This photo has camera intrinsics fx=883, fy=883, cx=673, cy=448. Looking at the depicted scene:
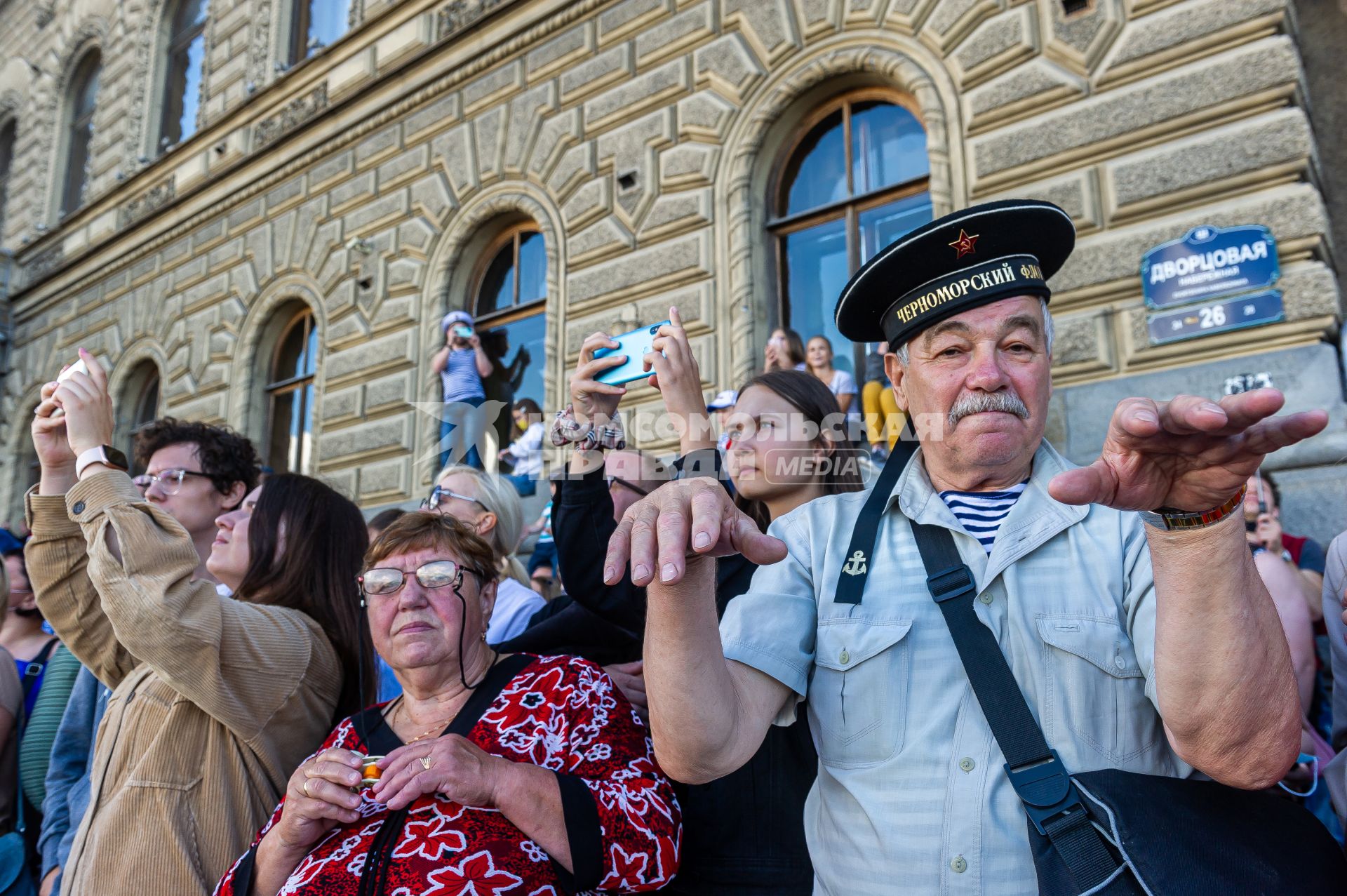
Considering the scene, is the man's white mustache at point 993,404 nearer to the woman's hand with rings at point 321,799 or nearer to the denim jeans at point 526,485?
the woman's hand with rings at point 321,799

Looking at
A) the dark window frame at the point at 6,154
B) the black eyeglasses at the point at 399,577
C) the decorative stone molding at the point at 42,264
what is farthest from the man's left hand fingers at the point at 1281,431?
the dark window frame at the point at 6,154

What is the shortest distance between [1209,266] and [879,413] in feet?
6.33

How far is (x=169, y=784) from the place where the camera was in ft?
7.30

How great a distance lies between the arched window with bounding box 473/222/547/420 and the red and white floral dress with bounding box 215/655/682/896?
6325 mm

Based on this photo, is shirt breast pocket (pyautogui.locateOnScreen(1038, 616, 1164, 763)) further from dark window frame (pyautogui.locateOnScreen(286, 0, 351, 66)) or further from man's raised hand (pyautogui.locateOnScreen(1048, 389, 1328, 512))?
dark window frame (pyautogui.locateOnScreen(286, 0, 351, 66))

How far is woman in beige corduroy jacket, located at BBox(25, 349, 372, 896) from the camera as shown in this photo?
214 centimetres

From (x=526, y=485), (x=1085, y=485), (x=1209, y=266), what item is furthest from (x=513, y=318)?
(x=1085, y=485)

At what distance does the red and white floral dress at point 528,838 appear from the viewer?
→ 1.84 m

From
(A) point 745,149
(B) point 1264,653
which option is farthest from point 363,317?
(B) point 1264,653

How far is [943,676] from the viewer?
5.12 ft

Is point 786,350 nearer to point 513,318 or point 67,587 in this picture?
point 513,318

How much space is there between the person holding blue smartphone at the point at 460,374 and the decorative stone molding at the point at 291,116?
13.8 ft

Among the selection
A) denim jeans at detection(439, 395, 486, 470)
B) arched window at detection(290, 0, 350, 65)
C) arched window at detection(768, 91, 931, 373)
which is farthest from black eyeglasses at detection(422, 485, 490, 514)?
arched window at detection(290, 0, 350, 65)

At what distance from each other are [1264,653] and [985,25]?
564 centimetres
